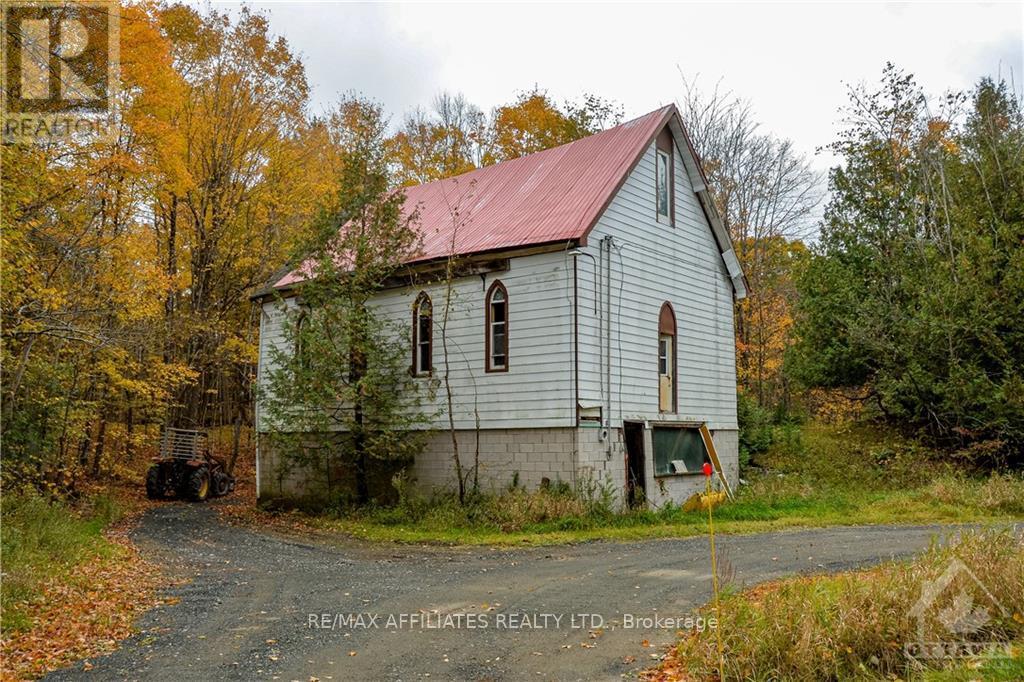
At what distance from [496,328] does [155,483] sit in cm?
1238

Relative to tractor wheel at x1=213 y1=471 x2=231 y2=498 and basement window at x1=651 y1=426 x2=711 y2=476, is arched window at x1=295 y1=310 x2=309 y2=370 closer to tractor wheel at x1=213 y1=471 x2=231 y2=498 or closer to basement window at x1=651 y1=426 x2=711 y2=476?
basement window at x1=651 y1=426 x2=711 y2=476

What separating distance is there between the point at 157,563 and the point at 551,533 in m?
6.75

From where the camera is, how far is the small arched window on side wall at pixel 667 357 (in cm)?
1981

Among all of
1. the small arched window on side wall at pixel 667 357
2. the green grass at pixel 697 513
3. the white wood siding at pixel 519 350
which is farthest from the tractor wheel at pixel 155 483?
the small arched window on side wall at pixel 667 357

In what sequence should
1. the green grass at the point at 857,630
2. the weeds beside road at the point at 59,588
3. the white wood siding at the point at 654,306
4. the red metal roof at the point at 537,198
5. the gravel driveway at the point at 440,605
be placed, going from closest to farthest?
1. the green grass at the point at 857,630
2. the gravel driveway at the point at 440,605
3. the weeds beside road at the point at 59,588
4. the white wood siding at the point at 654,306
5. the red metal roof at the point at 537,198

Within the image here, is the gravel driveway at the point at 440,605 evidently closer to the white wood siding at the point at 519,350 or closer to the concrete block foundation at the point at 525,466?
the concrete block foundation at the point at 525,466

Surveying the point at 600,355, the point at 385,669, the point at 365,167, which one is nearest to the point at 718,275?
the point at 600,355

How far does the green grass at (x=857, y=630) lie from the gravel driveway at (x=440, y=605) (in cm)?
59

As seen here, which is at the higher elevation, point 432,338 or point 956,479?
point 432,338

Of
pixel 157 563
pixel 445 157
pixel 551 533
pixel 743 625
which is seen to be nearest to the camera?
pixel 743 625

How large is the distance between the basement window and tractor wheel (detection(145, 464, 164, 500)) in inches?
574

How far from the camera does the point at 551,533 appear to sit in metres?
15.3

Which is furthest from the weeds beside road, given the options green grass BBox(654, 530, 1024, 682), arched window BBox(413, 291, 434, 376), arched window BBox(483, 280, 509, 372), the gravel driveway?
arched window BBox(483, 280, 509, 372)

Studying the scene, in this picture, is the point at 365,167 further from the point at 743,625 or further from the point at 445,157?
the point at 445,157
